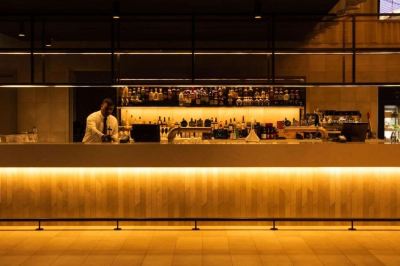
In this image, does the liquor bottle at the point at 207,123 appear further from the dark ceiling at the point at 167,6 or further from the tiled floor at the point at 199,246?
the tiled floor at the point at 199,246

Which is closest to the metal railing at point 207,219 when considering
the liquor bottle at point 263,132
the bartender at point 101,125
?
the bartender at point 101,125

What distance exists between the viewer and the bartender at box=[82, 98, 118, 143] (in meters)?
9.21

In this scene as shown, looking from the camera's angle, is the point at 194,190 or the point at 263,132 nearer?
the point at 194,190

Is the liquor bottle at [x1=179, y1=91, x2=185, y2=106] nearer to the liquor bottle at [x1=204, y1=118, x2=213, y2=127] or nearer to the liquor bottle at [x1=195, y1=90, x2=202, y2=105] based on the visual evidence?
the liquor bottle at [x1=195, y1=90, x2=202, y2=105]

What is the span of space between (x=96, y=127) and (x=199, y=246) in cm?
311

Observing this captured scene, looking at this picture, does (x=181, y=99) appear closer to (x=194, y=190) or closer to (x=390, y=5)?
(x=194, y=190)

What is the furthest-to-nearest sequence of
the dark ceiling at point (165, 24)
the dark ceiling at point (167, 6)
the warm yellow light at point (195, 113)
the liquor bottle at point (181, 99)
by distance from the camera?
the warm yellow light at point (195, 113) < the liquor bottle at point (181, 99) < the dark ceiling at point (165, 24) < the dark ceiling at point (167, 6)

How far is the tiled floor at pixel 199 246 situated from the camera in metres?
6.54

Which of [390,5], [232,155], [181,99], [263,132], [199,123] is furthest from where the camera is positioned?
[390,5]

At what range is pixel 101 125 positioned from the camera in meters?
9.41

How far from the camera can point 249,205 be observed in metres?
8.02

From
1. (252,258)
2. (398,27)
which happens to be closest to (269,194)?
(252,258)

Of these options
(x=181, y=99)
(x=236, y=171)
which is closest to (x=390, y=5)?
(x=181, y=99)

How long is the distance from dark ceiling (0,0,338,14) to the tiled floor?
3.15 metres
